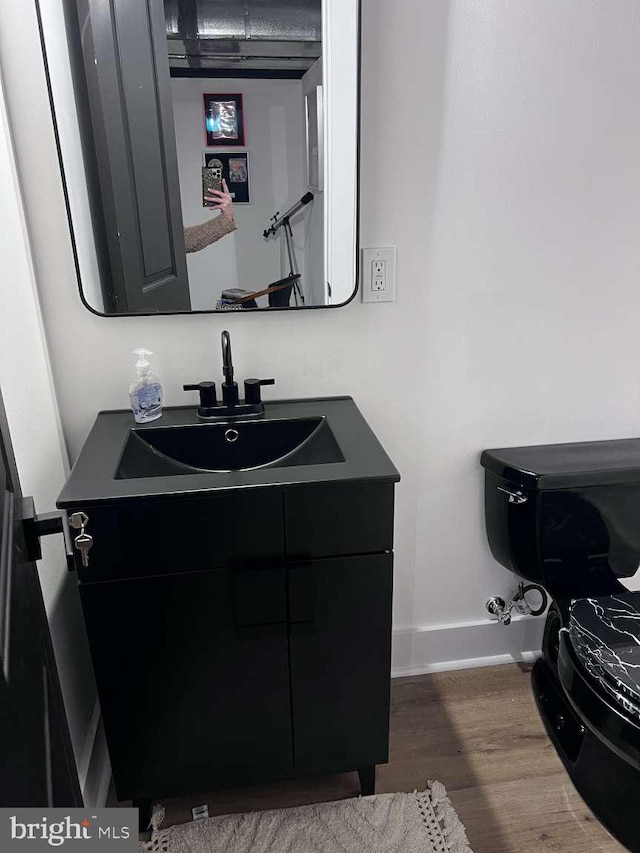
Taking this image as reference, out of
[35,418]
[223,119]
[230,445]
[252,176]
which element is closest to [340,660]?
[230,445]

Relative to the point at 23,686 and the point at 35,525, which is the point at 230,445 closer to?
the point at 35,525

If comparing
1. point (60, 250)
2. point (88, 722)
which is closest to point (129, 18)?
point (60, 250)

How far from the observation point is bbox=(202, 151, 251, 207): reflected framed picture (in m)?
1.39

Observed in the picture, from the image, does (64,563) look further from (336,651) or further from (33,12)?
(33,12)

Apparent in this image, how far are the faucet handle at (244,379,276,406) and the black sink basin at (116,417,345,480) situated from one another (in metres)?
0.06

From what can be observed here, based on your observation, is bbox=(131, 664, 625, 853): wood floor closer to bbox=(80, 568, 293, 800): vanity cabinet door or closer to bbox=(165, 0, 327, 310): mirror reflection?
bbox=(80, 568, 293, 800): vanity cabinet door

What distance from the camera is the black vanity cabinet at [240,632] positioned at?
4.00 ft

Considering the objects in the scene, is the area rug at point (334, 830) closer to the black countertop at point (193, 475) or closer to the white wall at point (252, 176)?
the black countertop at point (193, 475)

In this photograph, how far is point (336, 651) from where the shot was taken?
134 centimetres

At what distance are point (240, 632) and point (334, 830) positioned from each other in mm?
552

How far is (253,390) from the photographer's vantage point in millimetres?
1498

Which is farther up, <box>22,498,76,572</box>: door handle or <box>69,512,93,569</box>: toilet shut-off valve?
<box>22,498,76,572</box>: door handle

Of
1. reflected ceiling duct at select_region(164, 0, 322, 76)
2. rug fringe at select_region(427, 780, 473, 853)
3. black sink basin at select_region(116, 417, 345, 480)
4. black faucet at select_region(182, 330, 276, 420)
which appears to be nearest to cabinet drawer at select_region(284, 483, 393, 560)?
black sink basin at select_region(116, 417, 345, 480)

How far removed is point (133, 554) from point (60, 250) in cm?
69
